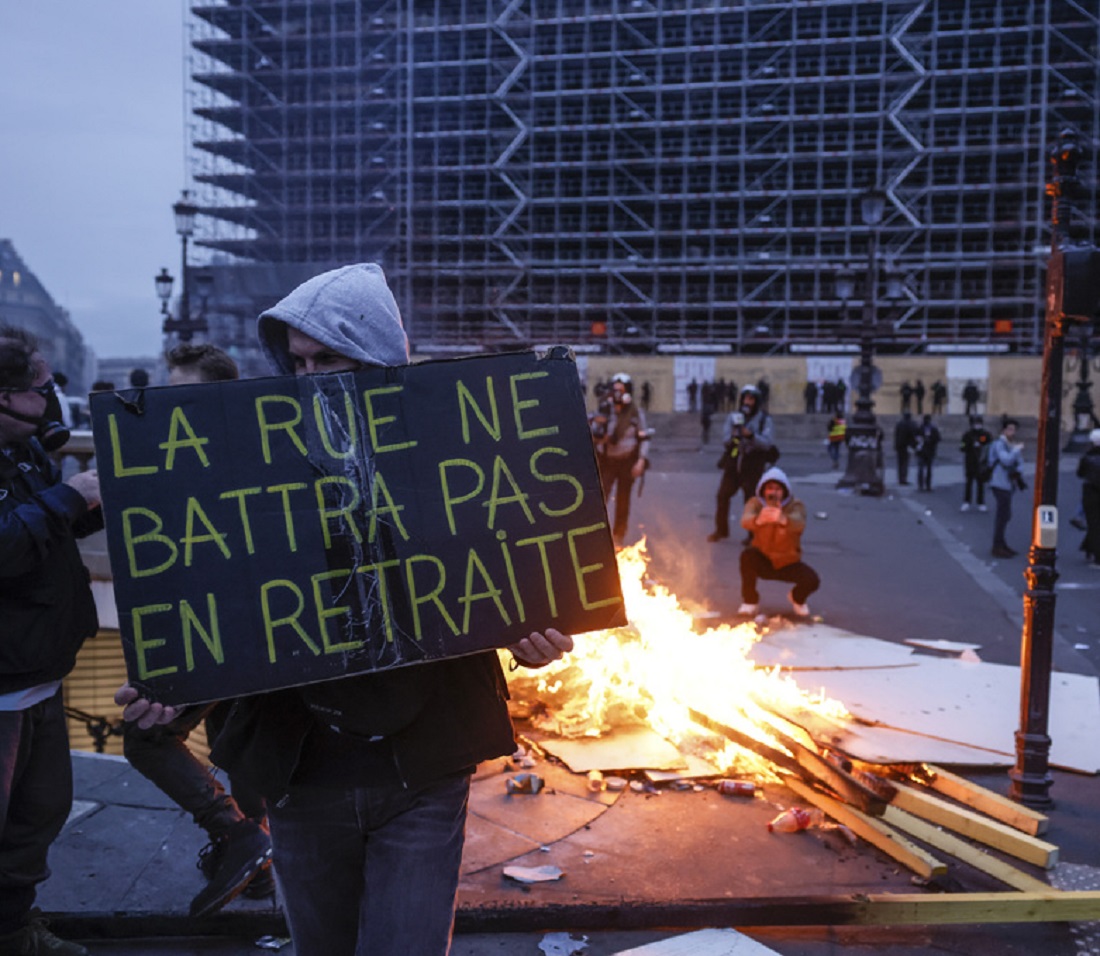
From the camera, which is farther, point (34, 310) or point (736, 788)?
point (34, 310)

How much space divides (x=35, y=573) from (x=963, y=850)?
11.8ft

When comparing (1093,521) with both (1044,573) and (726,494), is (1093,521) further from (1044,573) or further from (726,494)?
(1044,573)

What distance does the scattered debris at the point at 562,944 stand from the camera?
342 centimetres

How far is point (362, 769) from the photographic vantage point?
2.09 metres

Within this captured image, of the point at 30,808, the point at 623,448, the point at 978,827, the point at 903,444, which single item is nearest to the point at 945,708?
the point at 978,827

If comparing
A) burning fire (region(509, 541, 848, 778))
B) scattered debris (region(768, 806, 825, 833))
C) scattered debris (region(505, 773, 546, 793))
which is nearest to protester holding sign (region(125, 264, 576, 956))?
scattered debris (region(768, 806, 825, 833))

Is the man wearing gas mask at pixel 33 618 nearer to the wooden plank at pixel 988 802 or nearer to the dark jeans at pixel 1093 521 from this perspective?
the wooden plank at pixel 988 802

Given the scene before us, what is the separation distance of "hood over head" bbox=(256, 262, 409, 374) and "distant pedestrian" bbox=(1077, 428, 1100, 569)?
1161cm

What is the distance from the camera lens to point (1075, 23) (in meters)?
44.5

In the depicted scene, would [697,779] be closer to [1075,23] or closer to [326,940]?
[326,940]

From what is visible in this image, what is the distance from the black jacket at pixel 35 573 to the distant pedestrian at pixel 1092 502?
38.3 ft

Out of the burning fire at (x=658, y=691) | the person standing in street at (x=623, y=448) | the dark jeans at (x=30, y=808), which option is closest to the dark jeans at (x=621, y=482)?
the person standing in street at (x=623, y=448)

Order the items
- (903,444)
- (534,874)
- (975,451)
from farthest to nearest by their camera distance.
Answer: (903,444)
(975,451)
(534,874)

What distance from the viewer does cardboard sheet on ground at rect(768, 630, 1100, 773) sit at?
530cm
